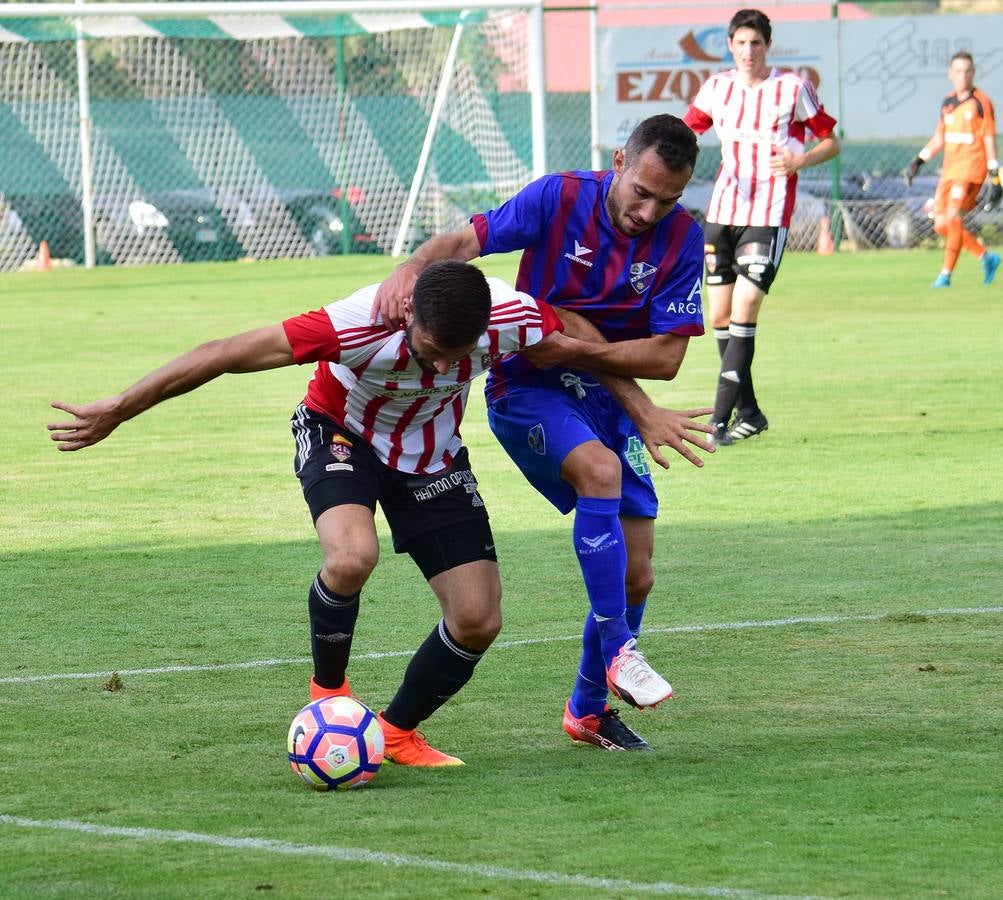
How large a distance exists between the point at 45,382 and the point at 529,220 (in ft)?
31.1

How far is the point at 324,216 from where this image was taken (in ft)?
92.3

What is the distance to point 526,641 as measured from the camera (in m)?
6.89

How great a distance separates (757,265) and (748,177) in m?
0.57

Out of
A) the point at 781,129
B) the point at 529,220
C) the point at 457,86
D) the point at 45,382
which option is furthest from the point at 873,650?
the point at 457,86

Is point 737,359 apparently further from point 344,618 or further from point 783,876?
point 783,876

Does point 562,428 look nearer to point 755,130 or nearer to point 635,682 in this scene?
point 635,682

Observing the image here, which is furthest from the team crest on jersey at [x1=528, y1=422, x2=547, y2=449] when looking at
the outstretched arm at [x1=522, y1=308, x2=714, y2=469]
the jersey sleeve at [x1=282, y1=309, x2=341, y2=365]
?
the jersey sleeve at [x1=282, y1=309, x2=341, y2=365]

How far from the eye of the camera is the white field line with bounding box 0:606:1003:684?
6.33 meters

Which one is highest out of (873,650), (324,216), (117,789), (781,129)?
(781,129)

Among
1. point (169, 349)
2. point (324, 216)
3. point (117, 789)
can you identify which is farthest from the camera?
point (324, 216)

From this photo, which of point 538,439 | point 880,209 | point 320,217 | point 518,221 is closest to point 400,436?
point 538,439

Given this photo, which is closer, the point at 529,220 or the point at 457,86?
the point at 529,220

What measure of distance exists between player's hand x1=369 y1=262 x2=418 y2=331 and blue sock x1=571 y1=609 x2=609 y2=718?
1.11 meters

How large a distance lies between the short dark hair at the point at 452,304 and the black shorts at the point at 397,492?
605 mm
